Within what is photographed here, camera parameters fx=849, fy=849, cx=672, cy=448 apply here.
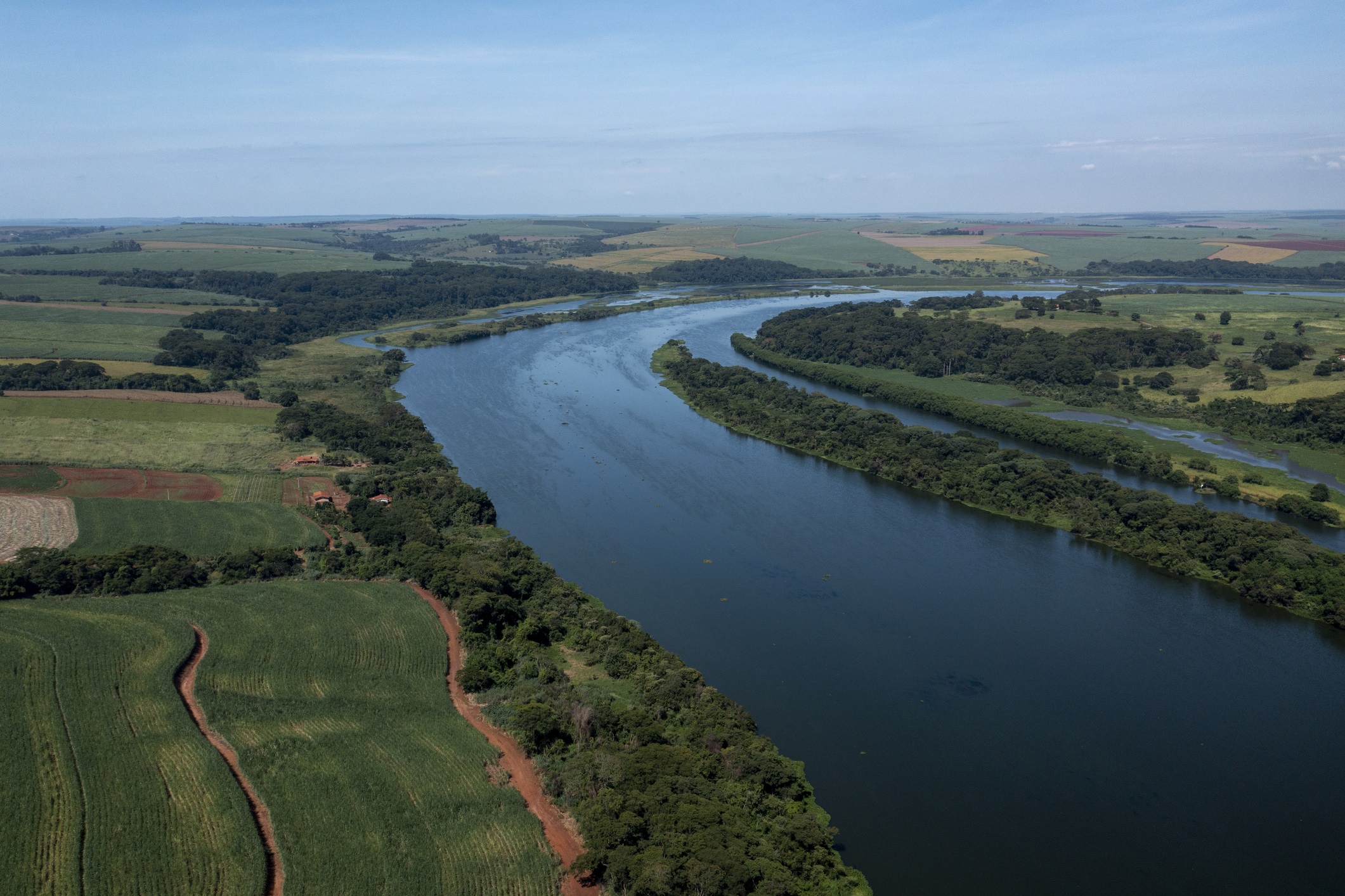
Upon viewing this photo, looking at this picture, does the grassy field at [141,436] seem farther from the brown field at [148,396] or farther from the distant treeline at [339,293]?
the distant treeline at [339,293]

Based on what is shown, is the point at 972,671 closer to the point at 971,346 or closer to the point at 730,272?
the point at 971,346

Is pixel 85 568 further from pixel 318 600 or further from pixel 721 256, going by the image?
pixel 721 256

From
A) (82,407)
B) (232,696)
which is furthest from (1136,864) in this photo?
(82,407)

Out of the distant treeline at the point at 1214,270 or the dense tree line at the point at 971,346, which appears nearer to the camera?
the dense tree line at the point at 971,346

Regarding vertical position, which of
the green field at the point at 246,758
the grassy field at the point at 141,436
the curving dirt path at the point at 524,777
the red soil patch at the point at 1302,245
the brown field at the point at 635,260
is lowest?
the curving dirt path at the point at 524,777

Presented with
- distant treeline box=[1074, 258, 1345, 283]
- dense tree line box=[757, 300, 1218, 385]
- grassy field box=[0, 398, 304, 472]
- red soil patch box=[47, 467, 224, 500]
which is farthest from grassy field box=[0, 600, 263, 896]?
distant treeline box=[1074, 258, 1345, 283]

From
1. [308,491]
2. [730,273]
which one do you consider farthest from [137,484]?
[730,273]

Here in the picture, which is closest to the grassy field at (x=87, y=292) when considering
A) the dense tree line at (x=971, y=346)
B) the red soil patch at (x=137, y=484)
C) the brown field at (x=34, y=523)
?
the red soil patch at (x=137, y=484)
